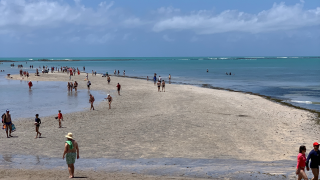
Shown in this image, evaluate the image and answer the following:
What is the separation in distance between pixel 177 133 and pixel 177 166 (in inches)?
195

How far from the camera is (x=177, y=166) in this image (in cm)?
1142

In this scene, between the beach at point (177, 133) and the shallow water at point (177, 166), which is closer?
the shallow water at point (177, 166)

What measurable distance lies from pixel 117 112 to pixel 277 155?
13.2 m

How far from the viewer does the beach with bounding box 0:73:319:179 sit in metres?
13.0

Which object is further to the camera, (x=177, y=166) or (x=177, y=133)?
(x=177, y=133)

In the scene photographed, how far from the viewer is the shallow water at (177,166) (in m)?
10.6

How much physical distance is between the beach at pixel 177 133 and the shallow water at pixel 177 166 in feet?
0.99

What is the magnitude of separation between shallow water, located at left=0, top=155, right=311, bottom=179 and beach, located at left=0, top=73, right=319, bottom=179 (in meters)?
0.30

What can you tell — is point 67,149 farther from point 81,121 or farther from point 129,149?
point 81,121

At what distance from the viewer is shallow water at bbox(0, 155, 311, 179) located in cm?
1059

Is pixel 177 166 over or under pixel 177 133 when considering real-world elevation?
under

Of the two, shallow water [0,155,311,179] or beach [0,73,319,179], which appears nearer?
shallow water [0,155,311,179]

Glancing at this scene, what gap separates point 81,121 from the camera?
19625mm

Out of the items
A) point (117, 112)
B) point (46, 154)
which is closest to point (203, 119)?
point (117, 112)
